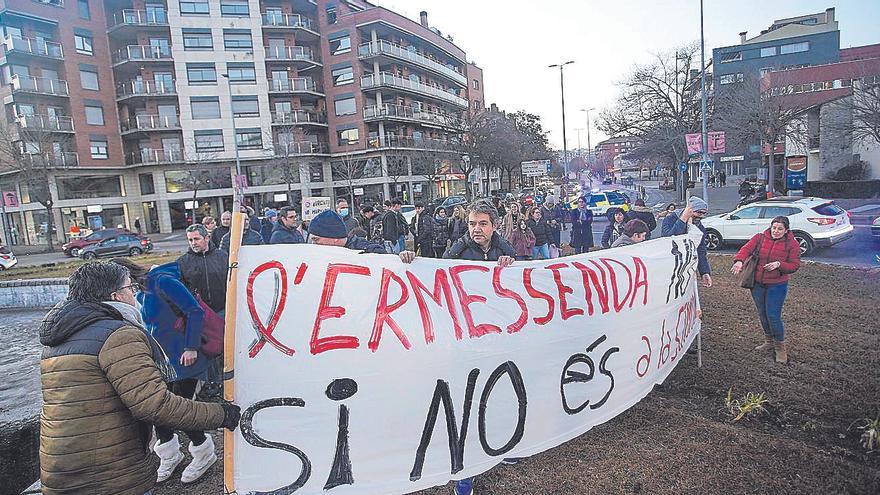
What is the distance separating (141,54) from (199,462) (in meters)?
47.5

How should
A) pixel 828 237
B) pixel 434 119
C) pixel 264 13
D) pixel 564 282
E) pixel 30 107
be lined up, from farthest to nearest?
1. pixel 434 119
2. pixel 264 13
3. pixel 30 107
4. pixel 828 237
5. pixel 564 282

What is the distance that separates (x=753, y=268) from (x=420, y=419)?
425 centimetres

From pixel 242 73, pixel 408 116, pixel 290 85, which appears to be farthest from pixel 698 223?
pixel 408 116

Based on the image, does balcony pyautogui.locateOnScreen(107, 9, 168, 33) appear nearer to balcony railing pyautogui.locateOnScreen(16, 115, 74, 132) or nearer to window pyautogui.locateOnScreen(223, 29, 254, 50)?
window pyautogui.locateOnScreen(223, 29, 254, 50)

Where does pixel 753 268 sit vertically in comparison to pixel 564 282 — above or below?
below

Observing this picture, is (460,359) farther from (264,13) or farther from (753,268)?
(264,13)

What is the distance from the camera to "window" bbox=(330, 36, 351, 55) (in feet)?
154

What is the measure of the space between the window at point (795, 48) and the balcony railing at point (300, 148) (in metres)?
56.3

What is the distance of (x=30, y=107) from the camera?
37.0 metres

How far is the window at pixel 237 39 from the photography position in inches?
1693

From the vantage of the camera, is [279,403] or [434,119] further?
[434,119]

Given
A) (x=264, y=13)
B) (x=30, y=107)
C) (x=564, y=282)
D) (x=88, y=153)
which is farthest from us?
(x=264, y=13)

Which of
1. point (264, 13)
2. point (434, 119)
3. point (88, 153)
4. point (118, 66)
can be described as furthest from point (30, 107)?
point (434, 119)

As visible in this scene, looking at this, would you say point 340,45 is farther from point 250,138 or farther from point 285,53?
point 250,138
